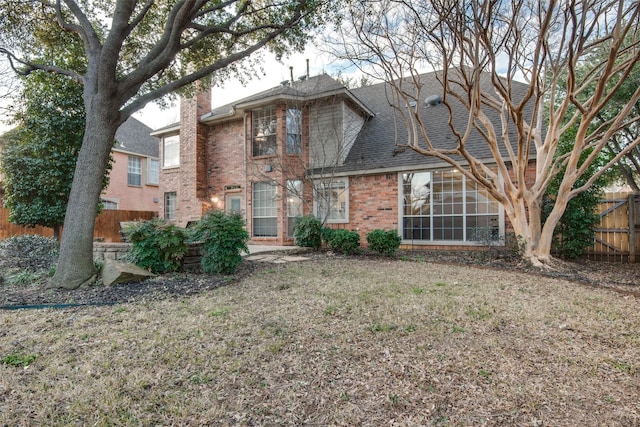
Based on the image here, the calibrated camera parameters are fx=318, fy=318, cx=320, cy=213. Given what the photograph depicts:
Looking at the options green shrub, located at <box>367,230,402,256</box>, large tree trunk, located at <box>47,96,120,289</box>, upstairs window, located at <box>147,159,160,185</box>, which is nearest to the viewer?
large tree trunk, located at <box>47,96,120,289</box>

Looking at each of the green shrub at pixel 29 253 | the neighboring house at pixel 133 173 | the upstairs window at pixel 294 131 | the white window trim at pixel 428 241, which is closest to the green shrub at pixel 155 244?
the green shrub at pixel 29 253

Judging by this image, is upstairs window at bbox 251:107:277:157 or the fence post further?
upstairs window at bbox 251:107:277:157

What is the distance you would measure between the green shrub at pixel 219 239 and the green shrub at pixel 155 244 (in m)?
0.34

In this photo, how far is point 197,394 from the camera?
81.4 inches

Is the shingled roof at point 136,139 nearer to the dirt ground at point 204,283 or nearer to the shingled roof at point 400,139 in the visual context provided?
the shingled roof at point 400,139

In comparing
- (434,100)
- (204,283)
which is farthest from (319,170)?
(204,283)

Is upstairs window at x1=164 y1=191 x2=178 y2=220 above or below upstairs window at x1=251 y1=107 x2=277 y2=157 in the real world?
below

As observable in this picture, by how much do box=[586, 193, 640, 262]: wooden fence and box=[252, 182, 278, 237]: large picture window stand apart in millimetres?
9387

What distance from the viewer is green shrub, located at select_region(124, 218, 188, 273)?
5.56m

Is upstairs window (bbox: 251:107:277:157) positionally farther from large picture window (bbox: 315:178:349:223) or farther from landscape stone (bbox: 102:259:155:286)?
landscape stone (bbox: 102:259:155:286)

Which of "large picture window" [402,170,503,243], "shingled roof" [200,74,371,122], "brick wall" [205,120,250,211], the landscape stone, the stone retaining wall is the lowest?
the landscape stone

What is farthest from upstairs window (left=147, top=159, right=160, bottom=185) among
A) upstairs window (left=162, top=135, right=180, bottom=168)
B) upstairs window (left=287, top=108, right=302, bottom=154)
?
upstairs window (left=287, top=108, right=302, bottom=154)

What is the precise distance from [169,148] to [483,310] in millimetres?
14398

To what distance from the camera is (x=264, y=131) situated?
1203 centimetres
